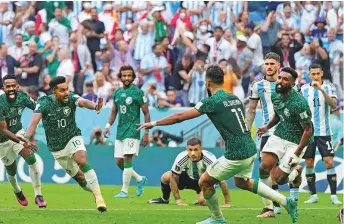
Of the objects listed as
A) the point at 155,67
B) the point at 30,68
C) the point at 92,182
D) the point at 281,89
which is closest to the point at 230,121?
the point at 281,89

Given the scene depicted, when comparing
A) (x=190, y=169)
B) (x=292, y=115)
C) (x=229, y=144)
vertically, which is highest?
(x=292, y=115)

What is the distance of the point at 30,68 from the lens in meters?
27.4

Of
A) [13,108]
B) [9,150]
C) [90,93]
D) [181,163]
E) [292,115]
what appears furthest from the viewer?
[90,93]

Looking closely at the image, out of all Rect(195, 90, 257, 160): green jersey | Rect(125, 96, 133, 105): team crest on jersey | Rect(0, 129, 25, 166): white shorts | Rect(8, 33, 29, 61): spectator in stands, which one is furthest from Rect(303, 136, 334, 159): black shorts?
Rect(8, 33, 29, 61): spectator in stands

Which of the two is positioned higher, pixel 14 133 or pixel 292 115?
pixel 292 115

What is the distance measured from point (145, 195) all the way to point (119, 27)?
8761mm

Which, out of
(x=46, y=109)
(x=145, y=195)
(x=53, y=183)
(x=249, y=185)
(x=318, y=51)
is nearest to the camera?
(x=249, y=185)

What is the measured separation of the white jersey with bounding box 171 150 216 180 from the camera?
17.5 m

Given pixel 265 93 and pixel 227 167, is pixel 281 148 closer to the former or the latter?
pixel 265 93

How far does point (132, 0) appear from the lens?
2844cm

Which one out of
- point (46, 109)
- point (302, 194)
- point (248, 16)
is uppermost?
point (248, 16)

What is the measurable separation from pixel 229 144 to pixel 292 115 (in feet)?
6.27

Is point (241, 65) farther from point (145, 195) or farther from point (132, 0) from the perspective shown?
point (145, 195)

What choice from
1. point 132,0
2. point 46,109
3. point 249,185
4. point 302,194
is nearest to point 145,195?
point 302,194
